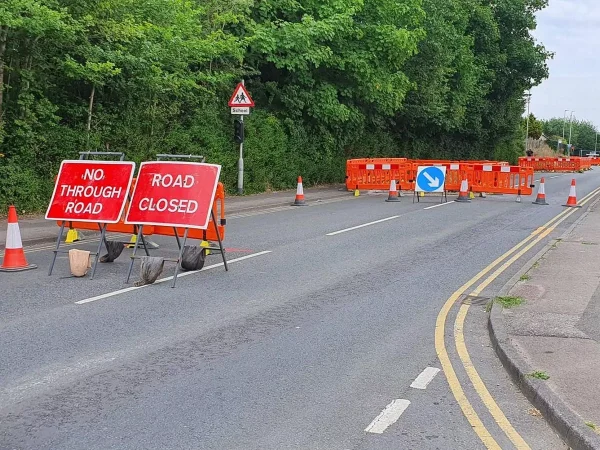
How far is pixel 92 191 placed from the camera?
10.0 m

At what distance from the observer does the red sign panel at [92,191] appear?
9.81 meters

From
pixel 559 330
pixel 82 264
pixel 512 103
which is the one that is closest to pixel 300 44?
pixel 82 264

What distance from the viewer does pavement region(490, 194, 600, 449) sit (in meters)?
4.73

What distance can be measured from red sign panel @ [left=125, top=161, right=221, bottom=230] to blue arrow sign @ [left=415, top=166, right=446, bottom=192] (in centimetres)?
1327

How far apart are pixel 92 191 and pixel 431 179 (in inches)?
544

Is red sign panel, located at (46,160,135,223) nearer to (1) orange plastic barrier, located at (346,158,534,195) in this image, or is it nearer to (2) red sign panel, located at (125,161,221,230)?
(2) red sign panel, located at (125,161,221,230)

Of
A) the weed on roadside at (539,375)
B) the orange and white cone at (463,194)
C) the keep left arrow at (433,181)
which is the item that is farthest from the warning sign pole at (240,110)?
the weed on roadside at (539,375)

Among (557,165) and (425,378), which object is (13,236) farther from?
(557,165)

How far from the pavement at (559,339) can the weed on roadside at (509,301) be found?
100 mm

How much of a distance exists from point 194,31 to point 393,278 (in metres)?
10.4

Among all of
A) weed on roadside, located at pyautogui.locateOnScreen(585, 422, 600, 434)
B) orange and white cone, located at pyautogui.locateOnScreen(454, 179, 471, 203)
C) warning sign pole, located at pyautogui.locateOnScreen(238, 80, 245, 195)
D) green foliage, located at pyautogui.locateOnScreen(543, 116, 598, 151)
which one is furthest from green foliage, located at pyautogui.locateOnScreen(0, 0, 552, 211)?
green foliage, located at pyautogui.locateOnScreen(543, 116, 598, 151)

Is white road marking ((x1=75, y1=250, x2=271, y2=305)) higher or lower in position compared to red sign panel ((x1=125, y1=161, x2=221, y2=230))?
lower

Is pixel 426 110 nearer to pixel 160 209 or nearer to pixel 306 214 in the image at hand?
pixel 306 214

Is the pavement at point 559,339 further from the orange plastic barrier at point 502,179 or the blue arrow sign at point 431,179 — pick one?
the orange plastic barrier at point 502,179
